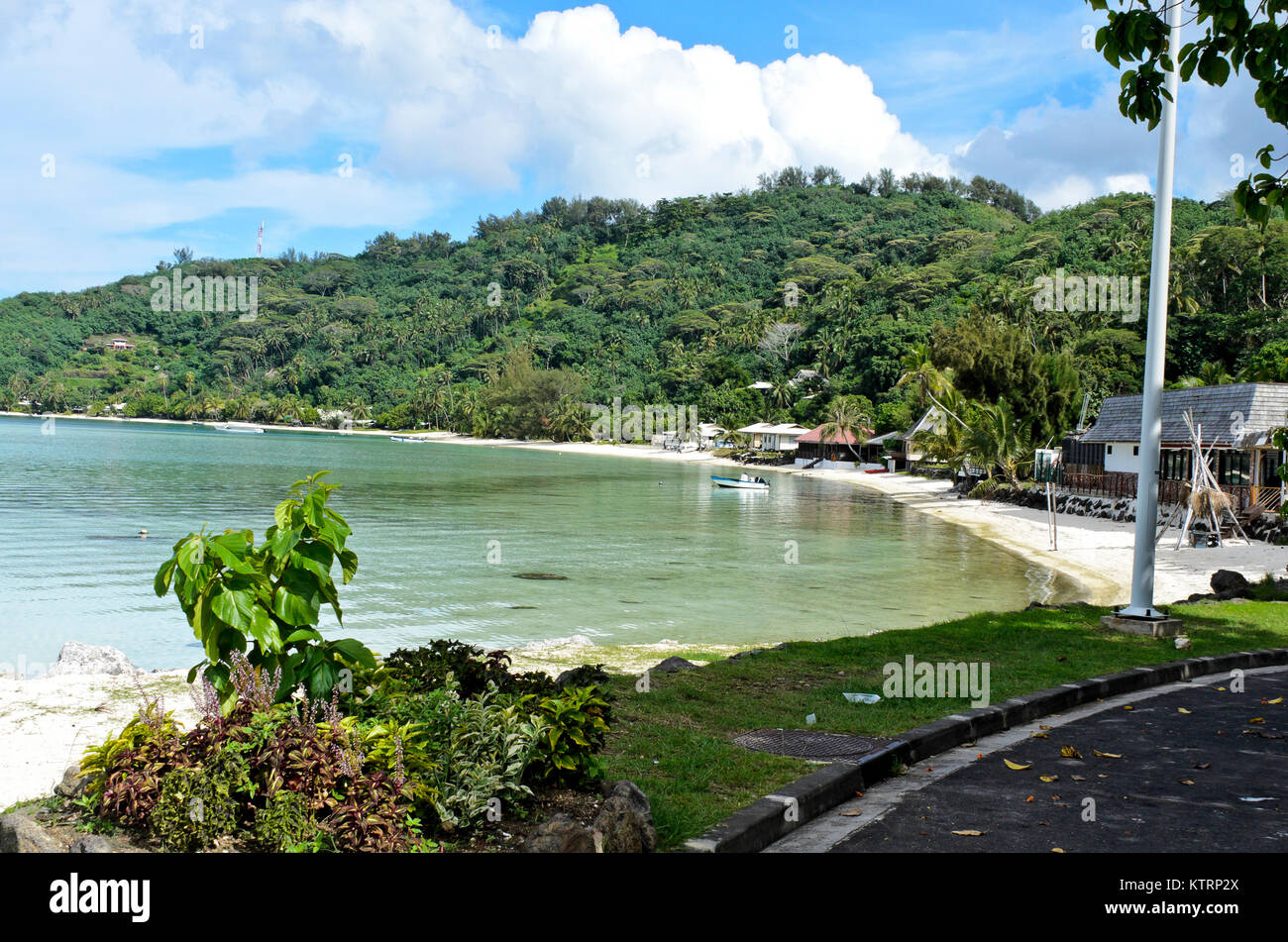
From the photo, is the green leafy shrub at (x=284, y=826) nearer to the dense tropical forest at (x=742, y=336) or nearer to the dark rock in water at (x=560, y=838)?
the dark rock in water at (x=560, y=838)

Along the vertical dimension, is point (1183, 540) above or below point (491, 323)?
below

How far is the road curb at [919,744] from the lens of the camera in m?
4.99

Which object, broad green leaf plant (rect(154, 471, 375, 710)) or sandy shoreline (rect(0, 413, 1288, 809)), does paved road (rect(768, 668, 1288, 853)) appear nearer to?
broad green leaf plant (rect(154, 471, 375, 710))

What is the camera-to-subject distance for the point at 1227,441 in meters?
30.7

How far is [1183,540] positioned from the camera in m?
28.0

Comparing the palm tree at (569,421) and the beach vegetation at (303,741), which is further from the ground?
the palm tree at (569,421)

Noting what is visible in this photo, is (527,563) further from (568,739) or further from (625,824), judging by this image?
(625,824)

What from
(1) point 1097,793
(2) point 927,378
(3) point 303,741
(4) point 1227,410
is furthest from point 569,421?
(3) point 303,741

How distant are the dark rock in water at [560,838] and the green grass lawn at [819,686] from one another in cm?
66

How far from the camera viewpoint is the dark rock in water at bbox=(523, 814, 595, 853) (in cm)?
395

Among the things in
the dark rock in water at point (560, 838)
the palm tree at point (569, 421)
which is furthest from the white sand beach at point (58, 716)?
the palm tree at point (569, 421)

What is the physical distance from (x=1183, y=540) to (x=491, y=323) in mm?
169522
